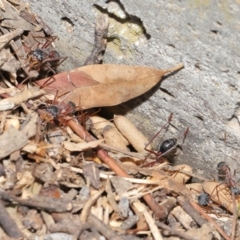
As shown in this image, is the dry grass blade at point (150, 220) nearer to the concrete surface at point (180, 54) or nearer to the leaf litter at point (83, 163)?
the leaf litter at point (83, 163)

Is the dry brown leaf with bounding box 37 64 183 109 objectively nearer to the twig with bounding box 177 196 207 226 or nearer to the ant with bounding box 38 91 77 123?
the ant with bounding box 38 91 77 123

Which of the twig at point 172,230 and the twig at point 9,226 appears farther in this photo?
the twig at point 172,230

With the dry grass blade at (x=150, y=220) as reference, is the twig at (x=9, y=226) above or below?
below

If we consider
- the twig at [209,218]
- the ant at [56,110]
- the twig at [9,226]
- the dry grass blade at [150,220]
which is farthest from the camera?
the ant at [56,110]

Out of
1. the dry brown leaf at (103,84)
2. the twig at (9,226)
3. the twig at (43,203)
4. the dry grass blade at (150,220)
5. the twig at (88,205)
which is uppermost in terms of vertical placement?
the dry brown leaf at (103,84)

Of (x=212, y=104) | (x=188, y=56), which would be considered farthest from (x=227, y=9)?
(x=212, y=104)

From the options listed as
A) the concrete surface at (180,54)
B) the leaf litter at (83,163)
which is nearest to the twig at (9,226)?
the leaf litter at (83,163)

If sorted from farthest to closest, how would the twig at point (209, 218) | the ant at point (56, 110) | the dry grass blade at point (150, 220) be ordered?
the ant at point (56, 110), the twig at point (209, 218), the dry grass blade at point (150, 220)

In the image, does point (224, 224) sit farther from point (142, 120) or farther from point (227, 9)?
point (227, 9)
